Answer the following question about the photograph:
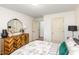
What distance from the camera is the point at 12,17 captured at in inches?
95.1

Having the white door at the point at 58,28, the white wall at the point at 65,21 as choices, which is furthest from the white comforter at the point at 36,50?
the white wall at the point at 65,21

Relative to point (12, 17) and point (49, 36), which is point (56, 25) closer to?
point (49, 36)

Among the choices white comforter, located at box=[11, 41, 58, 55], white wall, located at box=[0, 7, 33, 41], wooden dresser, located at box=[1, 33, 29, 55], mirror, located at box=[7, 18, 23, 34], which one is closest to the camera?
white comforter, located at box=[11, 41, 58, 55]

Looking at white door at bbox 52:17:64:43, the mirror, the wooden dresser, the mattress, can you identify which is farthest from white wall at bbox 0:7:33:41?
the mattress

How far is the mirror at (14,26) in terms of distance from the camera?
2.38 meters

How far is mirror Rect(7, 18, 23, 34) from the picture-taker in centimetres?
238

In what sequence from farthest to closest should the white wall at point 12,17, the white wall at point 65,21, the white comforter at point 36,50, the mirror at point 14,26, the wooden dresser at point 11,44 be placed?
the mirror at point 14,26 < the white wall at point 65,21 < the white wall at point 12,17 < the wooden dresser at point 11,44 < the white comforter at point 36,50

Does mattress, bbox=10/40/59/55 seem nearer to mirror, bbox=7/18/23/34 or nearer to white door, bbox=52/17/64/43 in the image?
white door, bbox=52/17/64/43

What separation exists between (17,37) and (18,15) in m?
0.53

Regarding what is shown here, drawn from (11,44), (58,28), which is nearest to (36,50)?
(11,44)

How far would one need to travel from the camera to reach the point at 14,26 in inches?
98.3

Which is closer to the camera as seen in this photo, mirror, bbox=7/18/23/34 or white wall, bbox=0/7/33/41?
white wall, bbox=0/7/33/41

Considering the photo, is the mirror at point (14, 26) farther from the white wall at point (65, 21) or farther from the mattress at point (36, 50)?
the mattress at point (36, 50)
